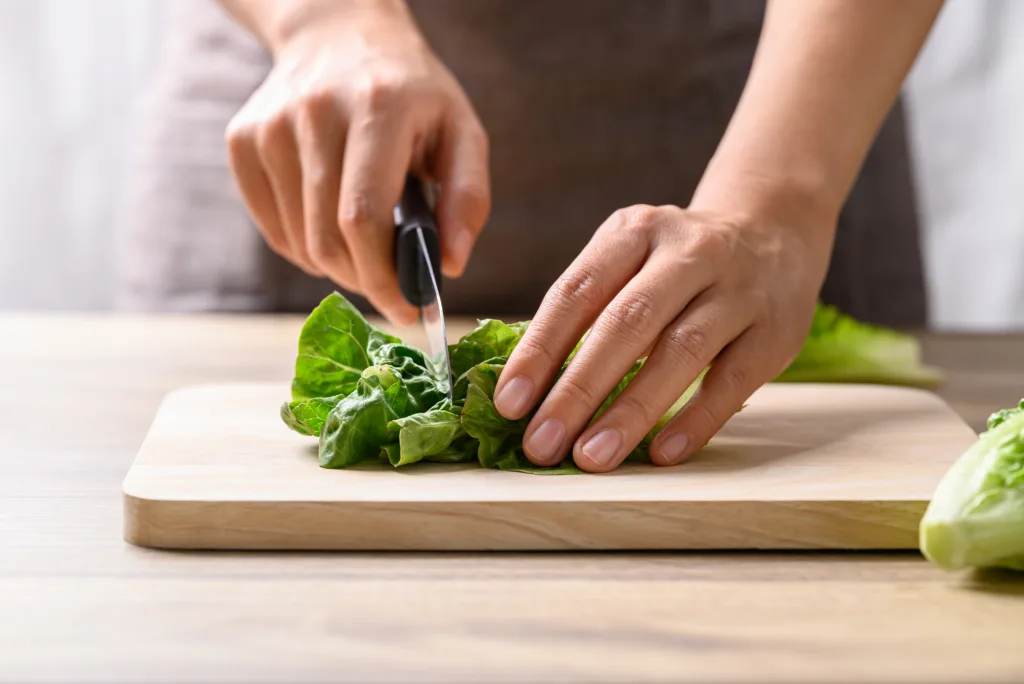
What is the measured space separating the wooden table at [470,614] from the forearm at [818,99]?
2.19 feet

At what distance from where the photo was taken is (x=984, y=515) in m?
1.07

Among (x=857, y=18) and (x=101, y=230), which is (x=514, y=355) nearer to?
(x=857, y=18)

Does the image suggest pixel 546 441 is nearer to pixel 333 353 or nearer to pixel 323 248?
pixel 333 353

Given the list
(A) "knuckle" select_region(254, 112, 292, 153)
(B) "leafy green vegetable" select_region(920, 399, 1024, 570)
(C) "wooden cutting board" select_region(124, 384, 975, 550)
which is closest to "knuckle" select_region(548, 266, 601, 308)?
(C) "wooden cutting board" select_region(124, 384, 975, 550)

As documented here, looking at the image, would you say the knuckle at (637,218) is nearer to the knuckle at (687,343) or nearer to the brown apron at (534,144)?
the knuckle at (687,343)

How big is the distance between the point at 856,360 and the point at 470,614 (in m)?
1.25

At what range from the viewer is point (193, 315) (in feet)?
8.71

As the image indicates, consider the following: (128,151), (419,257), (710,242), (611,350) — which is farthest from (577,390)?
(128,151)

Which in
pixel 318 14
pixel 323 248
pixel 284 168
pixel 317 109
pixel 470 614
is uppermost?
pixel 318 14

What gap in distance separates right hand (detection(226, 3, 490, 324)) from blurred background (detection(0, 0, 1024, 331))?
2.07 m

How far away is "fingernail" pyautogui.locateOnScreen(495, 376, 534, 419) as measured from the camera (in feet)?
4.37

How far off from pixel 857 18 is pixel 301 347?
0.97 m

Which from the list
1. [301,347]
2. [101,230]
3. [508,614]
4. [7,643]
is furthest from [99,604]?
[101,230]

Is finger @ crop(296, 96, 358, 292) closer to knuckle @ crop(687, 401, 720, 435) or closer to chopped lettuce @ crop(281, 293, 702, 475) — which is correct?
chopped lettuce @ crop(281, 293, 702, 475)
